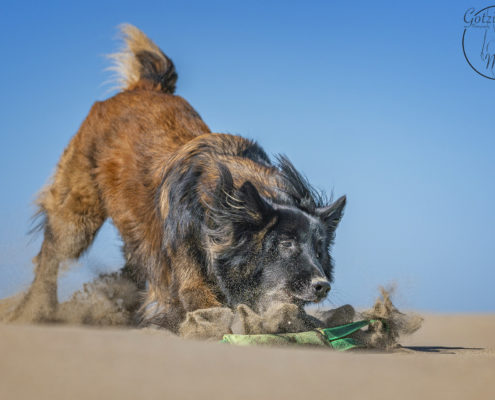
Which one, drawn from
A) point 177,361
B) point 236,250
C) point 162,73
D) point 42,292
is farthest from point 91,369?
point 162,73

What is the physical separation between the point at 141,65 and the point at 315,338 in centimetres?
474

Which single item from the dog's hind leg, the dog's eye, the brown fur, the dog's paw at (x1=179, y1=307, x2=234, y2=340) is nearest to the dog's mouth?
the dog's eye

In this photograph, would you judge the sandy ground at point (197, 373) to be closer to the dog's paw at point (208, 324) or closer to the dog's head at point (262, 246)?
the dog's paw at point (208, 324)

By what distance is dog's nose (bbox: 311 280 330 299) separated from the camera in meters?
4.59

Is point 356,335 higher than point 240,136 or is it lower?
lower

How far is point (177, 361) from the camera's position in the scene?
275 centimetres

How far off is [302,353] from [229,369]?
79cm

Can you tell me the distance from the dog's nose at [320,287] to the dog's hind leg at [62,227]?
2990 mm

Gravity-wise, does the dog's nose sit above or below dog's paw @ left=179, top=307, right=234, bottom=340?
above

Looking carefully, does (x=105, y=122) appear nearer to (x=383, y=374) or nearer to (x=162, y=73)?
(x=162, y=73)

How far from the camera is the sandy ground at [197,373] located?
7.39ft

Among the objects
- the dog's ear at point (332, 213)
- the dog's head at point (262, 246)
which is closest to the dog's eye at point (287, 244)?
the dog's head at point (262, 246)

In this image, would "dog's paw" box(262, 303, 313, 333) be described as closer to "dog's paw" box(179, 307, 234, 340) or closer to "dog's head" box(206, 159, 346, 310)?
"dog's head" box(206, 159, 346, 310)

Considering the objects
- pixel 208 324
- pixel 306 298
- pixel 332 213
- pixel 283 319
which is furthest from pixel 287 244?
pixel 208 324
